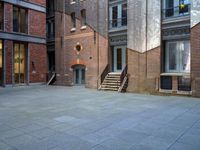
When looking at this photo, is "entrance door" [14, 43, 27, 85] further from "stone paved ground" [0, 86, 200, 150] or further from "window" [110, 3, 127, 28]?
"stone paved ground" [0, 86, 200, 150]

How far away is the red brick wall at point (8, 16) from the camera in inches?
704

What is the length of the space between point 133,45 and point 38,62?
998 centimetres

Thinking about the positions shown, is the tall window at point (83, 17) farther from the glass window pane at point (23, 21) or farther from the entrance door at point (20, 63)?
the entrance door at point (20, 63)

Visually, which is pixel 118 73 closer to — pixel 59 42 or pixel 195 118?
pixel 59 42

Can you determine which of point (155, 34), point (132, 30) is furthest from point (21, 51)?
point (155, 34)

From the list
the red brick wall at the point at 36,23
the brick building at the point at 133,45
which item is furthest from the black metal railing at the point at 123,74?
the red brick wall at the point at 36,23

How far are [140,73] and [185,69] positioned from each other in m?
2.89

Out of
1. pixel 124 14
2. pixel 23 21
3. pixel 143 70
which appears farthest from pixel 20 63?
pixel 143 70

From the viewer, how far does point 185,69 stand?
1342 centimetres

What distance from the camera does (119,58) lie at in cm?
1706

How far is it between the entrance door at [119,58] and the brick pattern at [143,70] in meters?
1.27

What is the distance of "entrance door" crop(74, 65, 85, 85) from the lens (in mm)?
19672

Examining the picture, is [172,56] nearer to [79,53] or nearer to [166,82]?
[166,82]

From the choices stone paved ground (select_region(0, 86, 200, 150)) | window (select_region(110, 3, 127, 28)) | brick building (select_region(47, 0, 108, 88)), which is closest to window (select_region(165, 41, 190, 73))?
window (select_region(110, 3, 127, 28))
